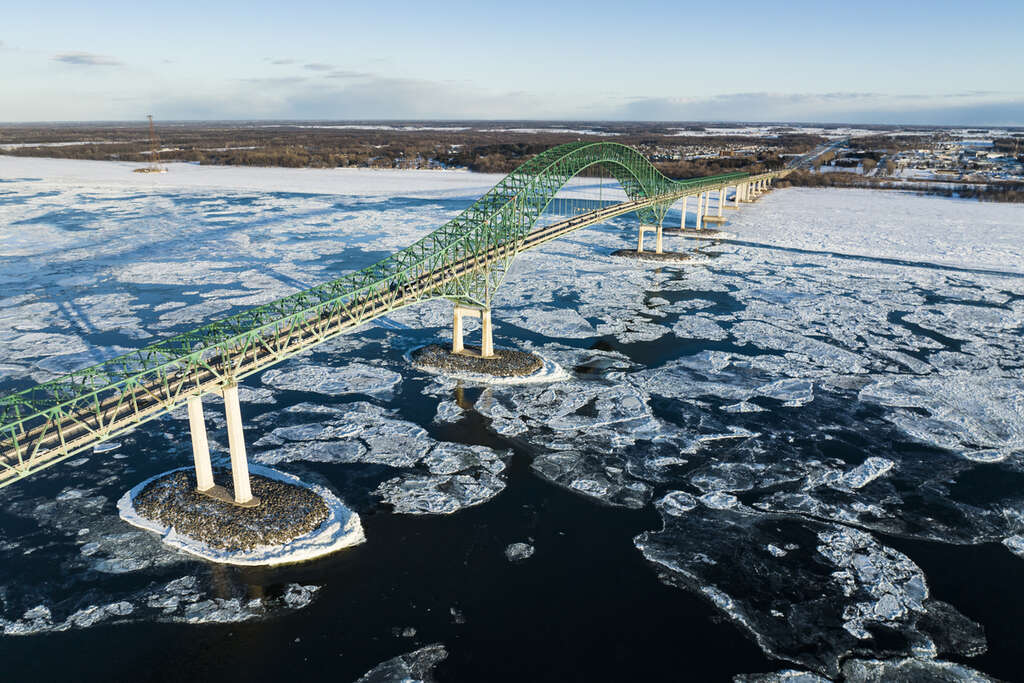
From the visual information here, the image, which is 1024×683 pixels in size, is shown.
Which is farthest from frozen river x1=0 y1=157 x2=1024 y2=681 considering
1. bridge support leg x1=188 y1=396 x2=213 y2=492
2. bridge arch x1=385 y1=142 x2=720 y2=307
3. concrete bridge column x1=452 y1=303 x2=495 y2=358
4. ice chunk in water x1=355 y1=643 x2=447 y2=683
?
bridge arch x1=385 y1=142 x2=720 y2=307

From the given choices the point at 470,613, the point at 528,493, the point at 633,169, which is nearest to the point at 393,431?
the point at 528,493

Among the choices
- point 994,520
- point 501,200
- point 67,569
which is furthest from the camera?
point 501,200

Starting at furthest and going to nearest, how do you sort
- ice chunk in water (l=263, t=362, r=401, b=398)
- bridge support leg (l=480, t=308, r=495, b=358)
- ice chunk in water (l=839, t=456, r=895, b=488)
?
bridge support leg (l=480, t=308, r=495, b=358) → ice chunk in water (l=263, t=362, r=401, b=398) → ice chunk in water (l=839, t=456, r=895, b=488)

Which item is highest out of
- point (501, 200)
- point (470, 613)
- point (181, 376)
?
point (501, 200)

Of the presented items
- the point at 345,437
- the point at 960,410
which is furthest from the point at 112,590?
the point at 960,410

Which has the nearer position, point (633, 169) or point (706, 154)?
point (633, 169)

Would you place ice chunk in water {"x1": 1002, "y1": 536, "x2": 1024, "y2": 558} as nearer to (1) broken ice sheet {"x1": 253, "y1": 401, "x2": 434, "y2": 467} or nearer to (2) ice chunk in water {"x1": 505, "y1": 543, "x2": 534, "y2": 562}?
(2) ice chunk in water {"x1": 505, "y1": 543, "x2": 534, "y2": 562}

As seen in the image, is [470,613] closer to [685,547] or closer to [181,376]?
[685,547]
